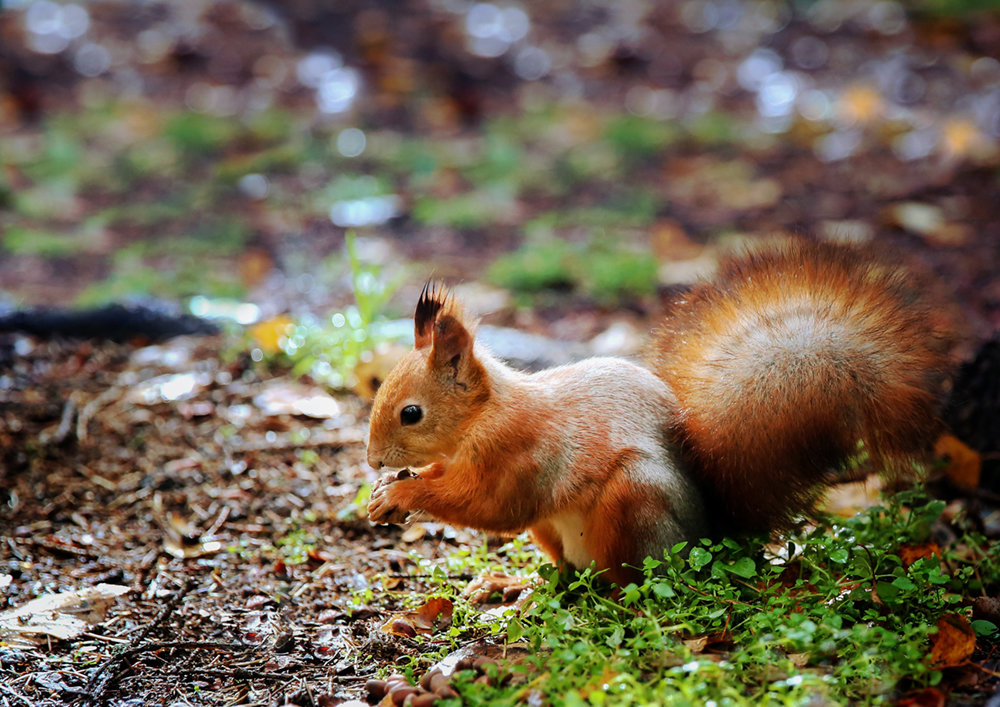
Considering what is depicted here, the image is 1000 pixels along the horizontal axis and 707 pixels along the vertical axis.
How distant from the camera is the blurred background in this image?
451 cm

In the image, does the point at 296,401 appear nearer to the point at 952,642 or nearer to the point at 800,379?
the point at 800,379

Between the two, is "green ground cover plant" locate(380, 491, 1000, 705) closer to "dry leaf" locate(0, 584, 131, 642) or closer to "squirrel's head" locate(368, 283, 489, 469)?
"squirrel's head" locate(368, 283, 489, 469)

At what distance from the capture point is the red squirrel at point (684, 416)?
191 cm

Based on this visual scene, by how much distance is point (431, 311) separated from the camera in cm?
212

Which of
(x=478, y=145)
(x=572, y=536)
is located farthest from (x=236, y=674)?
(x=478, y=145)

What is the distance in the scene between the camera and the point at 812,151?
582 centimetres

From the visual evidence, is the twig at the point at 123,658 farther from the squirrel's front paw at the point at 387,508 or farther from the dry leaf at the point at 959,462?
the dry leaf at the point at 959,462

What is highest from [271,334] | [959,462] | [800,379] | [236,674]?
[800,379]

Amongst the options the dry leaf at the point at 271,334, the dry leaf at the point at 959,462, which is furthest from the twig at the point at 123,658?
the dry leaf at the point at 959,462

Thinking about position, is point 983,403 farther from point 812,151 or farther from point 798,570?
point 812,151

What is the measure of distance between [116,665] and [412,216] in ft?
11.7

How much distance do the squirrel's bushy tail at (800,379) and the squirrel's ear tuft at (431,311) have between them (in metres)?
0.51

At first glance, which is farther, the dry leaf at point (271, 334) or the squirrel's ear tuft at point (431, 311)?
the dry leaf at point (271, 334)

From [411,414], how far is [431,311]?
0.23 metres
